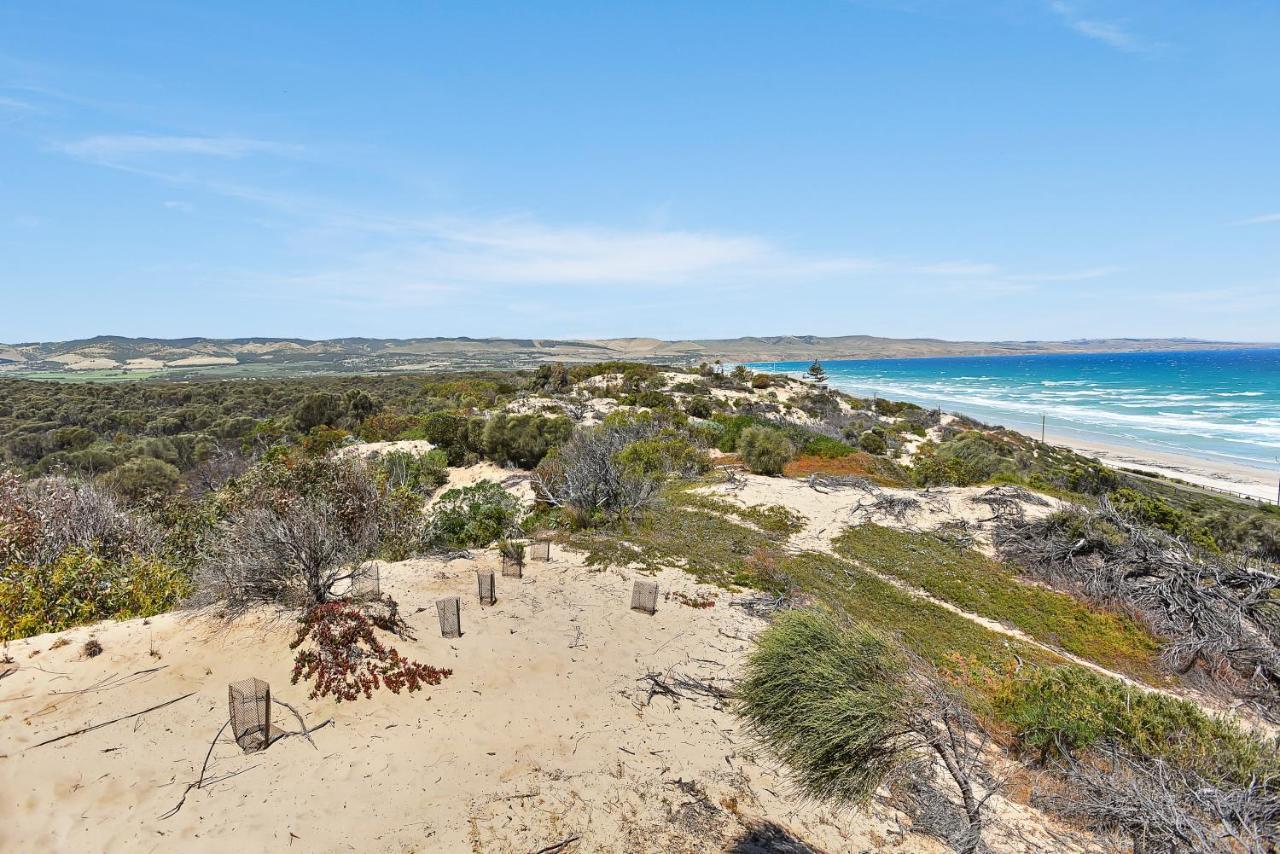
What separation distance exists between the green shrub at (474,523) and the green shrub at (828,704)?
31.4 feet

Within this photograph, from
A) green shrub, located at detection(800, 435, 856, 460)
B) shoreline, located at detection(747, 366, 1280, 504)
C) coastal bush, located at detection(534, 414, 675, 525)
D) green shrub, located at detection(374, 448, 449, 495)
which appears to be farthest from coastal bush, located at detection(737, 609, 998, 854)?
shoreline, located at detection(747, 366, 1280, 504)

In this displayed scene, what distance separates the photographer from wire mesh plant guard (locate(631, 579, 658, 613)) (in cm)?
1042

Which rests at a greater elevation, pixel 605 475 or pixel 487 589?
pixel 605 475

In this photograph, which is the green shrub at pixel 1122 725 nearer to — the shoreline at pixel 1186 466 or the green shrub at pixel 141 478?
the green shrub at pixel 141 478

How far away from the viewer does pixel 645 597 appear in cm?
1049

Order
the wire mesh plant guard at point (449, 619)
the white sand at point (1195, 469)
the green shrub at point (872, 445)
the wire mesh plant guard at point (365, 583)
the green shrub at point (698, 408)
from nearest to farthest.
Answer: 1. the wire mesh plant guard at point (449, 619)
2. the wire mesh plant guard at point (365, 583)
3. the white sand at point (1195, 469)
4. the green shrub at point (872, 445)
5. the green shrub at point (698, 408)

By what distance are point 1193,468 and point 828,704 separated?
4497 centimetres

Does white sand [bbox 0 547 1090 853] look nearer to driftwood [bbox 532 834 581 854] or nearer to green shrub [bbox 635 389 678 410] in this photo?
driftwood [bbox 532 834 581 854]

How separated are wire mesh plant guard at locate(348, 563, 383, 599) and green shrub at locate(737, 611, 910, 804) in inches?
268

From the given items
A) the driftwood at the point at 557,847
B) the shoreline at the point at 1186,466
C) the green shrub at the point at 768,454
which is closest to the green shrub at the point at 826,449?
the green shrub at the point at 768,454

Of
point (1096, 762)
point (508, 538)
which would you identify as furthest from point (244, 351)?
point (1096, 762)

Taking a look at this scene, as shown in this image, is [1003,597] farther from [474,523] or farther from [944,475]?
[474,523]

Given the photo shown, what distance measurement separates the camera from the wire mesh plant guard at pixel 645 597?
10.4 m

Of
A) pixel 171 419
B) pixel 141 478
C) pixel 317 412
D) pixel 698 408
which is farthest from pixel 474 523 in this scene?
pixel 171 419
